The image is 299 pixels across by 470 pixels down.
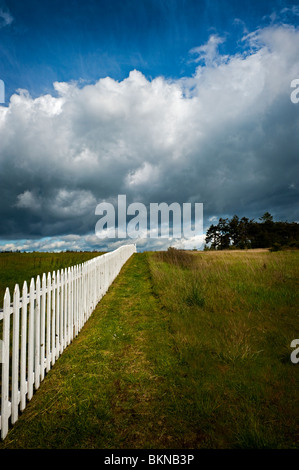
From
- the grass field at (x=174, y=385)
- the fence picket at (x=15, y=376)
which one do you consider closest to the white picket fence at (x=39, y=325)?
the fence picket at (x=15, y=376)

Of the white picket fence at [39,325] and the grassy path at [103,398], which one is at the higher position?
the white picket fence at [39,325]

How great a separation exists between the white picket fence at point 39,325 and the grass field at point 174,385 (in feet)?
0.67

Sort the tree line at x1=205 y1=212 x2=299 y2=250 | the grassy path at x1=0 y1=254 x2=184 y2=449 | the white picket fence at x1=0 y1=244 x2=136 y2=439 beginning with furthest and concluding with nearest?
the tree line at x1=205 y1=212 x2=299 y2=250, the white picket fence at x1=0 y1=244 x2=136 y2=439, the grassy path at x1=0 y1=254 x2=184 y2=449

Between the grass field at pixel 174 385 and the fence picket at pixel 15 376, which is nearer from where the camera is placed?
the grass field at pixel 174 385

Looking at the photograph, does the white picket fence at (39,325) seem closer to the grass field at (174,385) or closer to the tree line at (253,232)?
the grass field at (174,385)

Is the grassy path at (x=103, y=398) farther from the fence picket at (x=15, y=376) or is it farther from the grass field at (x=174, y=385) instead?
the fence picket at (x=15, y=376)

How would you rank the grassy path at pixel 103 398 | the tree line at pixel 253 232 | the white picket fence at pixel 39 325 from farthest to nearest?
the tree line at pixel 253 232, the white picket fence at pixel 39 325, the grassy path at pixel 103 398

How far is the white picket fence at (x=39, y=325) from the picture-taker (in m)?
2.81

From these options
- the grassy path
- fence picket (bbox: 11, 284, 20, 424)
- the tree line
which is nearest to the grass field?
the grassy path

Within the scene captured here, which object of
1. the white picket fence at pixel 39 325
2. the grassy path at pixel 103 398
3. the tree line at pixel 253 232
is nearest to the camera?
the grassy path at pixel 103 398

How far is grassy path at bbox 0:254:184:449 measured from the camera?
250 cm

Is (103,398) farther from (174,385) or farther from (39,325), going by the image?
(39,325)

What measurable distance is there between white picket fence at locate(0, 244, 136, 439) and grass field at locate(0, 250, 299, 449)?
20 centimetres

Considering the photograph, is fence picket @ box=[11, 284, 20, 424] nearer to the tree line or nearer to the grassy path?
the grassy path
